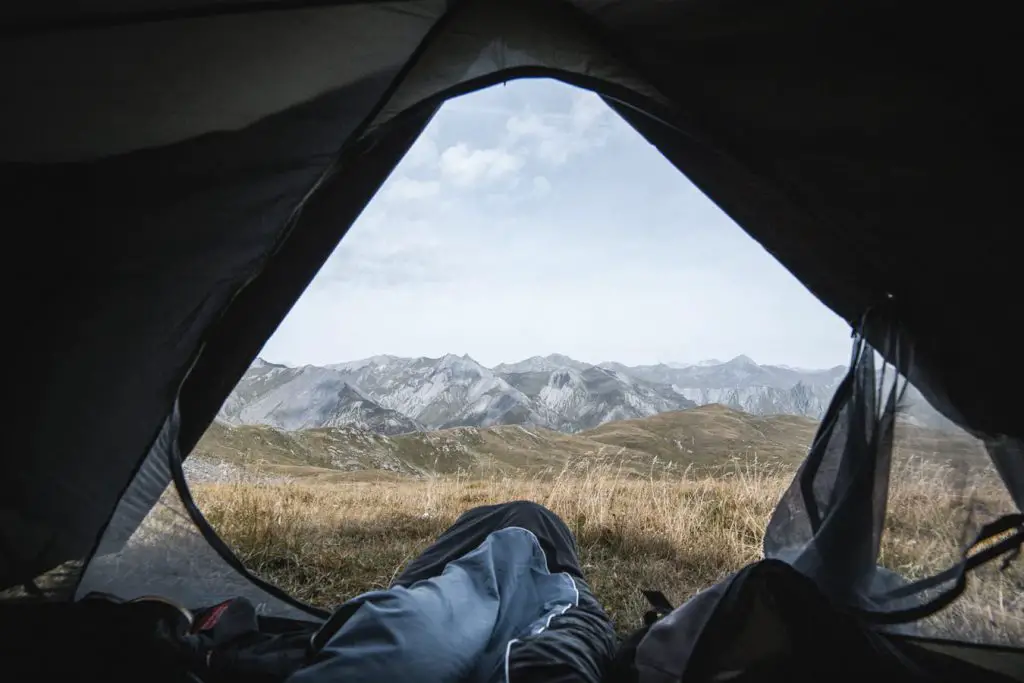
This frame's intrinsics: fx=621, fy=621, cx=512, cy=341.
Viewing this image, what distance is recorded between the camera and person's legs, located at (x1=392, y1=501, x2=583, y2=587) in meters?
1.86

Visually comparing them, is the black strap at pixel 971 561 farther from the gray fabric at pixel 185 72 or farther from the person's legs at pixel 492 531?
the gray fabric at pixel 185 72

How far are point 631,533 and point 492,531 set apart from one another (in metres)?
1.40

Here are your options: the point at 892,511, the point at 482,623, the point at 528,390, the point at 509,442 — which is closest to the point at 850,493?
the point at 892,511

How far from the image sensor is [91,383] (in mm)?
1593

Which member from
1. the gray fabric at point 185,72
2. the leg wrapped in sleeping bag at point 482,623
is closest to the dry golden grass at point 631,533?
the leg wrapped in sleeping bag at point 482,623

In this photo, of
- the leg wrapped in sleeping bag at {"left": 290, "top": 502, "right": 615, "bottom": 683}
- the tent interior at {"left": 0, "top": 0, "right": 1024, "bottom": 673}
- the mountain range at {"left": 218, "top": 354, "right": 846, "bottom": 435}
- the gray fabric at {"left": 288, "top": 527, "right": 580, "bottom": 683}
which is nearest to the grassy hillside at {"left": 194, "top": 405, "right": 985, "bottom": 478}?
the mountain range at {"left": 218, "top": 354, "right": 846, "bottom": 435}

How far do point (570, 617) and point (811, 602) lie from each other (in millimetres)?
564

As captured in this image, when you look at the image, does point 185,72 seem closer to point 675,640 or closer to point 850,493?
point 675,640

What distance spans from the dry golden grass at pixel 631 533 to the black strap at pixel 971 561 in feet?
0.08

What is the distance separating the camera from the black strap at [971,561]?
150cm

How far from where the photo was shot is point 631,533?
3172 millimetres

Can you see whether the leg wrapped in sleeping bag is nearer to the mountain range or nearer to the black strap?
the black strap

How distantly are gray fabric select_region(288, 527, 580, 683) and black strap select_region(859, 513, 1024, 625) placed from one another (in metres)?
0.85

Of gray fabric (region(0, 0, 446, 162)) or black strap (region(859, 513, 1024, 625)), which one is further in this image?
black strap (region(859, 513, 1024, 625))
